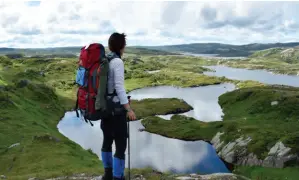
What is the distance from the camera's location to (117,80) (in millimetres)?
11438

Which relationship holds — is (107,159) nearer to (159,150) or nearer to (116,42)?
(116,42)

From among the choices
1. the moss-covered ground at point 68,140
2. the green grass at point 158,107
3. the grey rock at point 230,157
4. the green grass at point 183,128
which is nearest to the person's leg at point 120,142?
the moss-covered ground at point 68,140

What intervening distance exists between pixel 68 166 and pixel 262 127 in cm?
5129

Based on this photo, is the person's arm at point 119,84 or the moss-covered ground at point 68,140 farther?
the moss-covered ground at point 68,140

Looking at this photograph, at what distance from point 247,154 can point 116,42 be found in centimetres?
5991

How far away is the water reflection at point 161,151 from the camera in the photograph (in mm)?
65250

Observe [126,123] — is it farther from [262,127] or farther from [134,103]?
[134,103]

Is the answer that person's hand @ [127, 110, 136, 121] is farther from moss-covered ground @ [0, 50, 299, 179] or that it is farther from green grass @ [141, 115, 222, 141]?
green grass @ [141, 115, 222, 141]

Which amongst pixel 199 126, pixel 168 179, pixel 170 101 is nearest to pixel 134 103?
pixel 170 101

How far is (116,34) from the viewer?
11.9 meters

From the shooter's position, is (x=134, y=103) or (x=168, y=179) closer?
(x=168, y=179)

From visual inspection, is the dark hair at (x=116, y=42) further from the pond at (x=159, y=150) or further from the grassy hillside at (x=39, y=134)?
the pond at (x=159, y=150)

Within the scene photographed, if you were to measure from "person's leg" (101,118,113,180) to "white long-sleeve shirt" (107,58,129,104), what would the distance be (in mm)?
1246

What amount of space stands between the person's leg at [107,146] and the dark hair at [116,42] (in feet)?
8.87
